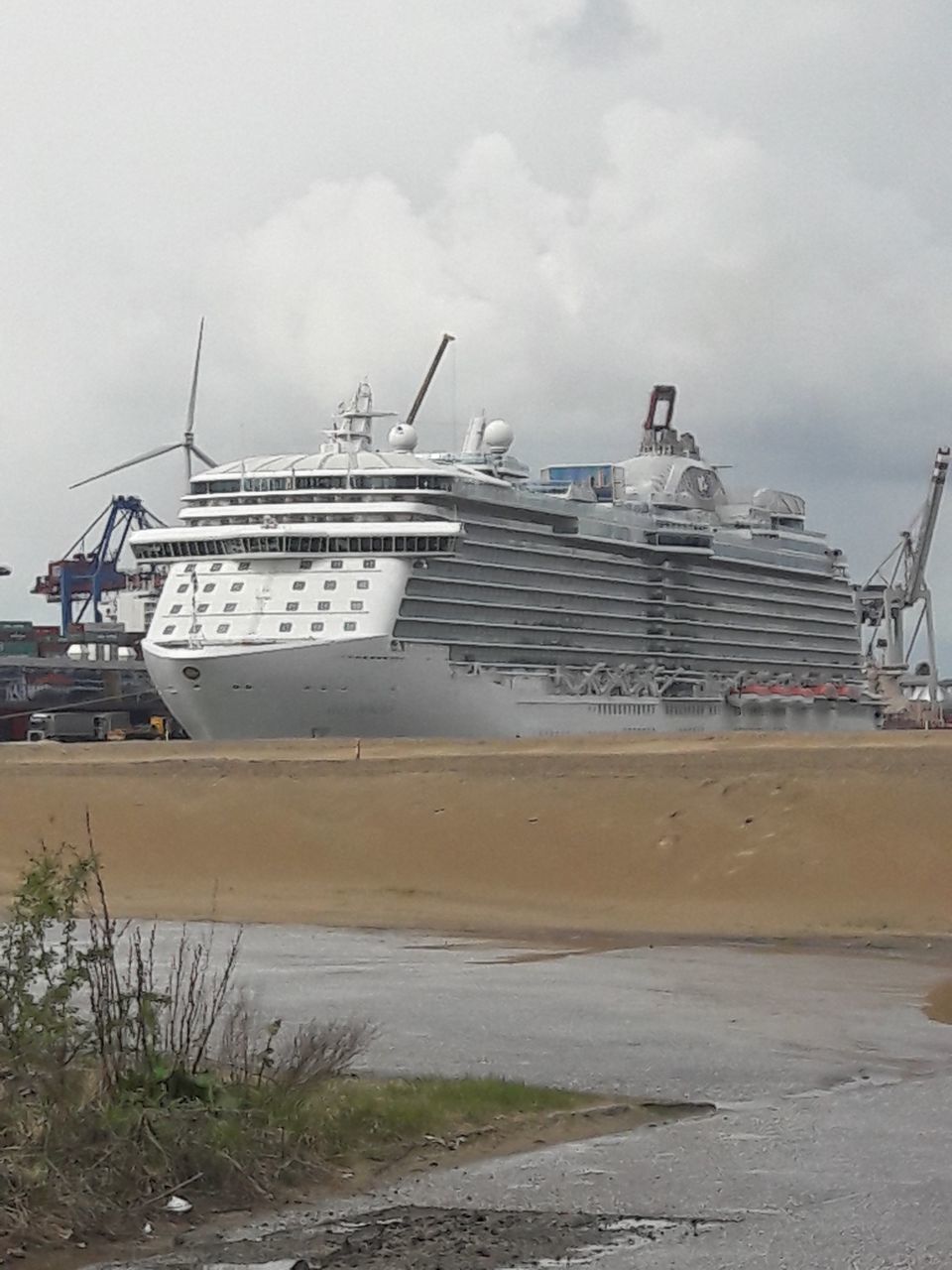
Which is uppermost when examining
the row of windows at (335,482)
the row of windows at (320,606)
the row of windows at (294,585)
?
the row of windows at (335,482)

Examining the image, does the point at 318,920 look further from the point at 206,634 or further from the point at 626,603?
the point at 626,603

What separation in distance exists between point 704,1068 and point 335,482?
5316cm

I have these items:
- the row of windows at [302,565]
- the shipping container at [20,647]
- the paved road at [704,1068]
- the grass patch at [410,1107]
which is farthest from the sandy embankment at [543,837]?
the shipping container at [20,647]

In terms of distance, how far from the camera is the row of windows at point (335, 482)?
6706cm

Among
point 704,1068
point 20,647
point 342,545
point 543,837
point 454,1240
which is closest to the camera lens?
point 454,1240

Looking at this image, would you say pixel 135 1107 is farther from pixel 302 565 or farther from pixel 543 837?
pixel 302 565

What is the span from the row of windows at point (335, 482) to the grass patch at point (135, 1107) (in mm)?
55553

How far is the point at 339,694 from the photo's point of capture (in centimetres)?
6300

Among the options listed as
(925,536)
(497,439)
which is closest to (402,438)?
(497,439)

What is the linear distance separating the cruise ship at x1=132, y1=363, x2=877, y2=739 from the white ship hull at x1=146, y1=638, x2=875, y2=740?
0.07 metres

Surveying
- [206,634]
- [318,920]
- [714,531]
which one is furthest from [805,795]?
[714,531]

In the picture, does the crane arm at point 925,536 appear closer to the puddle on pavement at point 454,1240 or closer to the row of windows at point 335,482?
the row of windows at point 335,482

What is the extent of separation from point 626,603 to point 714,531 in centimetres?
981

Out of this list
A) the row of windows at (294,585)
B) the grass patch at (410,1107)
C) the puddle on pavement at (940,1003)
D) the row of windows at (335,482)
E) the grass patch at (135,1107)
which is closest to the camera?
the grass patch at (135,1107)
